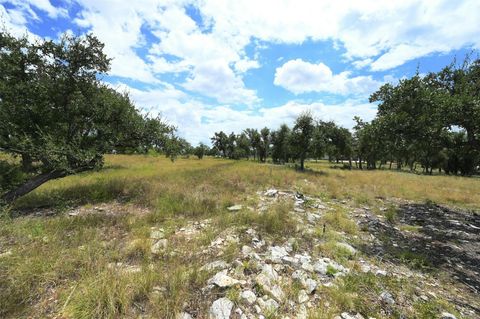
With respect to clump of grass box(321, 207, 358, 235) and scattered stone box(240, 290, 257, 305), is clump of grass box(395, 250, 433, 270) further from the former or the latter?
scattered stone box(240, 290, 257, 305)

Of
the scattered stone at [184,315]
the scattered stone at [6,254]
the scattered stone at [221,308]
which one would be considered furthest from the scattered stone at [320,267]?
the scattered stone at [6,254]

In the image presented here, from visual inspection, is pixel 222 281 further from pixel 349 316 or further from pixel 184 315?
pixel 349 316

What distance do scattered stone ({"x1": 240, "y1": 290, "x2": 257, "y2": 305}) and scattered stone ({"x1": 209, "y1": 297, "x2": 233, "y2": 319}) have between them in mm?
263

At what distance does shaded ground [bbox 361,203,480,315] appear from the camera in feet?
18.6

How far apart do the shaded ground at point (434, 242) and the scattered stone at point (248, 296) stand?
3979mm

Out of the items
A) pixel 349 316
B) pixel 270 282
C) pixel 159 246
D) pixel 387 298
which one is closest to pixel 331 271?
pixel 387 298

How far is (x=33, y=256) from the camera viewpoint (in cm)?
439

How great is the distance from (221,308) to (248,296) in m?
0.54

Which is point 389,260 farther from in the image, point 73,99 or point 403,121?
point 73,99

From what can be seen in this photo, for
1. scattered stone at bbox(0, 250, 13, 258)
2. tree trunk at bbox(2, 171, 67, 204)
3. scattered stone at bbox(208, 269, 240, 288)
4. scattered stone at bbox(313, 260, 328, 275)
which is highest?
tree trunk at bbox(2, 171, 67, 204)

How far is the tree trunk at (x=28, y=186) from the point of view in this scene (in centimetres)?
923

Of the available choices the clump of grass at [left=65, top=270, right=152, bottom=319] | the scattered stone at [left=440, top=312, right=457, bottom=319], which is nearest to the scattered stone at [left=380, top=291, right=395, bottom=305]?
the scattered stone at [left=440, top=312, right=457, bottom=319]

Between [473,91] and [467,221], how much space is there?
5.86m

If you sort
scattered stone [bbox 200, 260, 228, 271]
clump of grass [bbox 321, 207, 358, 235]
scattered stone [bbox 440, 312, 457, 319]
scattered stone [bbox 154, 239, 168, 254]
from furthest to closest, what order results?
clump of grass [bbox 321, 207, 358, 235] → scattered stone [bbox 154, 239, 168, 254] → scattered stone [bbox 200, 260, 228, 271] → scattered stone [bbox 440, 312, 457, 319]
